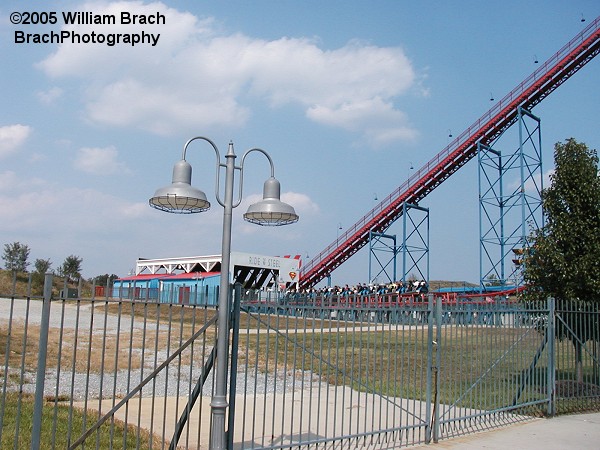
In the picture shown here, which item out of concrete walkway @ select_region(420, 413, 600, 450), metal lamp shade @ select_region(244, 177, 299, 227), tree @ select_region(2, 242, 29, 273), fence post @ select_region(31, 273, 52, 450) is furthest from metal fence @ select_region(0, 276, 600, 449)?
tree @ select_region(2, 242, 29, 273)

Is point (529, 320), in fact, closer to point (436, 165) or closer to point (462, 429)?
point (462, 429)

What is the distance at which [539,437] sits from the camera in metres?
9.30

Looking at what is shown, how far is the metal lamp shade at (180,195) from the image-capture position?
248 inches

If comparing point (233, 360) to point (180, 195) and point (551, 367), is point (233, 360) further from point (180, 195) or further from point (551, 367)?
point (551, 367)

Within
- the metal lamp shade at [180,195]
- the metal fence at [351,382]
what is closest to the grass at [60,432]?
the metal fence at [351,382]

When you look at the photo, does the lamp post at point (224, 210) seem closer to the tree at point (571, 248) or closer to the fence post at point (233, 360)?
the fence post at point (233, 360)

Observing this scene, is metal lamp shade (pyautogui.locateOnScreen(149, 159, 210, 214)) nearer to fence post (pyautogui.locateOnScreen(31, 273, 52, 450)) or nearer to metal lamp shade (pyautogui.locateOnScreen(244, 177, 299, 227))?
metal lamp shade (pyautogui.locateOnScreen(244, 177, 299, 227))

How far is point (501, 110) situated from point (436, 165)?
16.2ft

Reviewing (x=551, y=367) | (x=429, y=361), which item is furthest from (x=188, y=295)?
(x=551, y=367)

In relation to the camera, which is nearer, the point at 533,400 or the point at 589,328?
the point at 533,400

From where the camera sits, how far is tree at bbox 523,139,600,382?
11906 millimetres

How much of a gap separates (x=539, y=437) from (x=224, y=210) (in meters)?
6.52

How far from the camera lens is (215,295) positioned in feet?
21.5

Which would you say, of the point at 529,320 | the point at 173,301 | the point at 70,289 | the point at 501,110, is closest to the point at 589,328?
the point at 529,320
